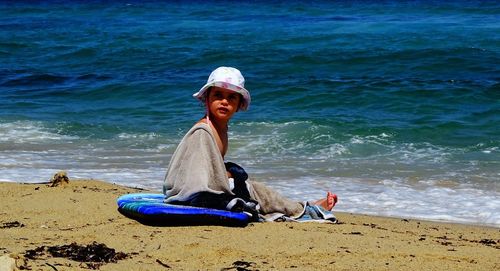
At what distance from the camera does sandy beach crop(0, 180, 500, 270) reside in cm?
472

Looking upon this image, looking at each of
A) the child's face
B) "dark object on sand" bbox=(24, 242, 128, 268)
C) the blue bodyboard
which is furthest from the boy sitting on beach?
"dark object on sand" bbox=(24, 242, 128, 268)

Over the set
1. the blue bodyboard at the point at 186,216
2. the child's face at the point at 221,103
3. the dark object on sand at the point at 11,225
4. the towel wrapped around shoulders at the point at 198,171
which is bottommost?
the dark object on sand at the point at 11,225

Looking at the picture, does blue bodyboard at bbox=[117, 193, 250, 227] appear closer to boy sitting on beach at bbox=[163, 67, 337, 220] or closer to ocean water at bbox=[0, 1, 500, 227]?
boy sitting on beach at bbox=[163, 67, 337, 220]

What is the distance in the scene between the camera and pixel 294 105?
13703 mm

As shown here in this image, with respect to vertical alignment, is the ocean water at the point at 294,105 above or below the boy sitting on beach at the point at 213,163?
below

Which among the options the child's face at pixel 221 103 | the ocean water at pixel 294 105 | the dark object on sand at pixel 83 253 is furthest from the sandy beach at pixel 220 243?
the ocean water at pixel 294 105

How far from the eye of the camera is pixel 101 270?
4504 millimetres

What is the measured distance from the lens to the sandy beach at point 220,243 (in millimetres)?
4719

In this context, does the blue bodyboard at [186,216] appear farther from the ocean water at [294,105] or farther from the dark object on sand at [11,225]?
the ocean water at [294,105]

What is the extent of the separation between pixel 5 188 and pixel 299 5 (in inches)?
1081

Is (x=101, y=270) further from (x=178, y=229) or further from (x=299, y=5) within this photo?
(x=299, y=5)

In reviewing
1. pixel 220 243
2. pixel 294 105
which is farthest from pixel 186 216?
pixel 294 105

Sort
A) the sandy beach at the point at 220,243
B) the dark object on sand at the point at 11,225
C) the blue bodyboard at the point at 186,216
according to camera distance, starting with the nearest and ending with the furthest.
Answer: the sandy beach at the point at 220,243, the blue bodyboard at the point at 186,216, the dark object on sand at the point at 11,225

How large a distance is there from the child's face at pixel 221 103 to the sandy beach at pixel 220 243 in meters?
0.71
